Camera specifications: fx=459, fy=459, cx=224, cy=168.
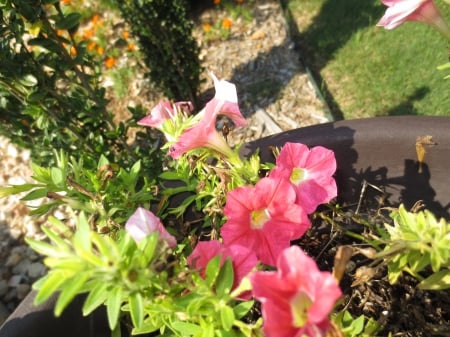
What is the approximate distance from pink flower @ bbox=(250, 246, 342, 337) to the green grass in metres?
2.01

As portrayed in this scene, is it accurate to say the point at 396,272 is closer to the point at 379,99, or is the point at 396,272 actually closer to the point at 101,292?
the point at 101,292

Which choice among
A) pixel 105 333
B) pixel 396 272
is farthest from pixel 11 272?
pixel 396 272

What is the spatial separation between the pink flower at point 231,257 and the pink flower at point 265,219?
0.04m

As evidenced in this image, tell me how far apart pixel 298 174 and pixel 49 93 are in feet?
3.88

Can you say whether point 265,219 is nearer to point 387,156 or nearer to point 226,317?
point 226,317

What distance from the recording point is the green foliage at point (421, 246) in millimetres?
665

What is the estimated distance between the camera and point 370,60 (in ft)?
9.02

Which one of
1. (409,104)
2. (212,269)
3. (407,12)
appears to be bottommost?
(409,104)

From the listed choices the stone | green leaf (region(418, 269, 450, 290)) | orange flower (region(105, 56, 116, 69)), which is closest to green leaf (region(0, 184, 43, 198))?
green leaf (region(418, 269, 450, 290))

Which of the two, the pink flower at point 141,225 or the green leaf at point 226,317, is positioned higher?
the pink flower at point 141,225

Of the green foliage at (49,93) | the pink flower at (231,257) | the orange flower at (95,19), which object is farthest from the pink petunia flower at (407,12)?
the orange flower at (95,19)

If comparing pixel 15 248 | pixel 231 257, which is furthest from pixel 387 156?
pixel 15 248

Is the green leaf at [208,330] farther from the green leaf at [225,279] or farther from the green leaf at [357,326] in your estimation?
the green leaf at [357,326]

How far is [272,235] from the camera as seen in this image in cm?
77
